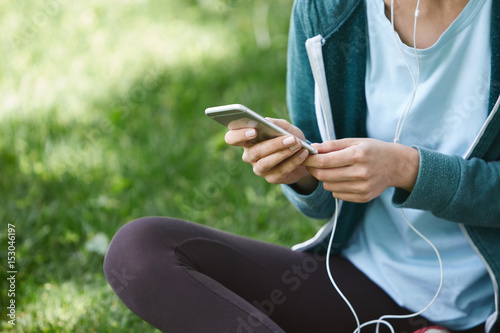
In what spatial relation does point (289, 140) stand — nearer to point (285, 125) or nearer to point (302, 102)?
point (285, 125)

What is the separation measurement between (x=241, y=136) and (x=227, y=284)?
39 cm

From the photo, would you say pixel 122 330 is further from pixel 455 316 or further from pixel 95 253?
pixel 455 316

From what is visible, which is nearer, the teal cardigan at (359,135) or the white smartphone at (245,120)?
the white smartphone at (245,120)

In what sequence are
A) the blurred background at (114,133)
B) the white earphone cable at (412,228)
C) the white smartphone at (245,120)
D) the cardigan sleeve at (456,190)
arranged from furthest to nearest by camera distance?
the blurred background at (114,133) → the white earphone cable at (412,228) → the cardigan sleeve at (456,190) → the white smartphone at (245,120)

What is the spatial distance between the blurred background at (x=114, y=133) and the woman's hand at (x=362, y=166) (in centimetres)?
81

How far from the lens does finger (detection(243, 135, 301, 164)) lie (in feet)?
3.66

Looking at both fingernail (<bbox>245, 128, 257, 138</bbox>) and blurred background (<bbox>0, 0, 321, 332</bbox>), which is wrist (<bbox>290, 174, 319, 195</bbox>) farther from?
blurred background (<bbox>0, 0, 321, 332</bbox>)

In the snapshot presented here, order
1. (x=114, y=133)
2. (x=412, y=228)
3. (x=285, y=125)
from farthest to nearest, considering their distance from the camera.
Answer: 1. (x=114, y=133)
2. (x=412, y=228)
3. (x=285, y=125)

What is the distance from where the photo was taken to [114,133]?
2707 mm

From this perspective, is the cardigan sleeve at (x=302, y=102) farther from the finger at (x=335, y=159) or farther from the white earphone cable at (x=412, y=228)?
the finger at (x=335, y=159)

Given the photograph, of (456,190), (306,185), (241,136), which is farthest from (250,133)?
(456,190)

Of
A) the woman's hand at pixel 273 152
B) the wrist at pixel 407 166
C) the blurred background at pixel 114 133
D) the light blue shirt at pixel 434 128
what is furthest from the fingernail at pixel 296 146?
the blurred background at pixel 114 133

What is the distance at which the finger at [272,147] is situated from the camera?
3.66 feet

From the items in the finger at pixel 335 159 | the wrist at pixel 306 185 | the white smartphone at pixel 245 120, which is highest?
the white smartphone at pixel 245 120
